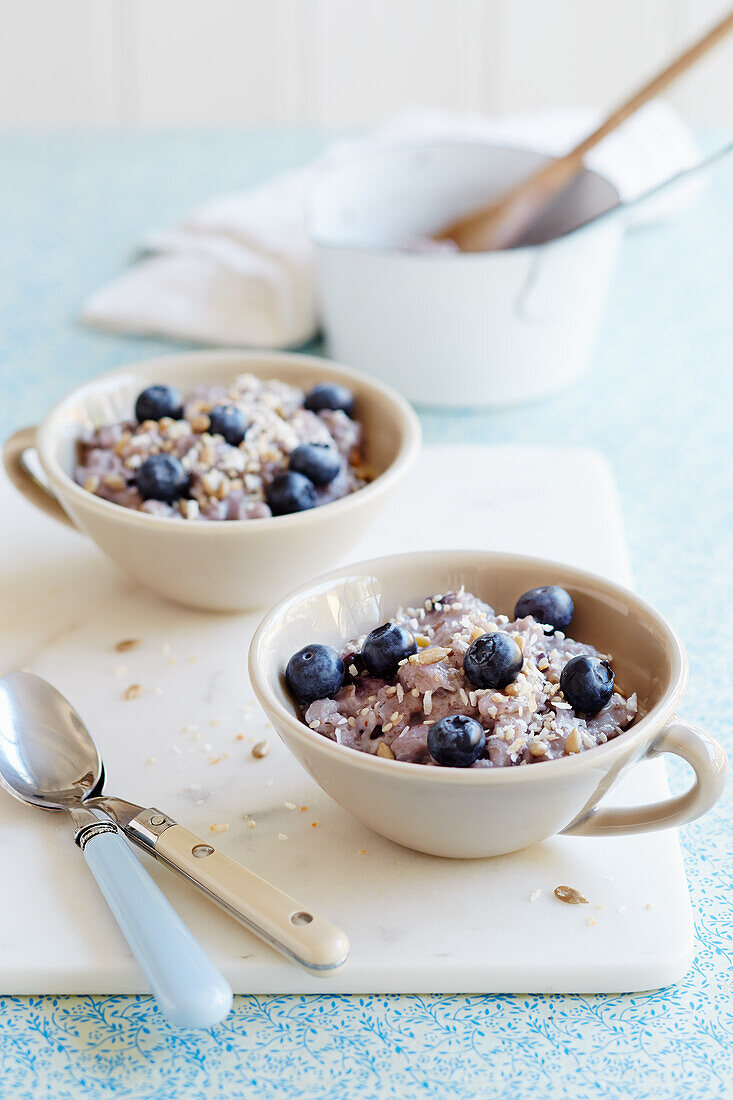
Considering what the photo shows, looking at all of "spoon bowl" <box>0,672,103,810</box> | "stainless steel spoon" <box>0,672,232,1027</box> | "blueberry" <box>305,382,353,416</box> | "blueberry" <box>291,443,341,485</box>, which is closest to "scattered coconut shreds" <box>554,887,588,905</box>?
"stainless steel spoon" <box>0,672,232,1027</box>

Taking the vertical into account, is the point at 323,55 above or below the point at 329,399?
below

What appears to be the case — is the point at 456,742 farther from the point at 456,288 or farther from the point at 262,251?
the point at 262,251

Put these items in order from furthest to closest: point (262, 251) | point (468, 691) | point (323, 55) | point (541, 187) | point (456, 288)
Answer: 1. point (323, 55)
2. point (262, 251)
3. point (541, 187)
4. point (456, 288)
5. point (468, 691)

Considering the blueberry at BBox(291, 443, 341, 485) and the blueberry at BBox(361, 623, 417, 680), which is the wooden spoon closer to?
the blueberry at BBox(291, 443, 341, 485)

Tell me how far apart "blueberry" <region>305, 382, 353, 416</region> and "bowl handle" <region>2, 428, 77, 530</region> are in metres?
0.27

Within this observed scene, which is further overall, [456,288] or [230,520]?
[456,288]

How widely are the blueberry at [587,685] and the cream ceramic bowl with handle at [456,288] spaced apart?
753mm


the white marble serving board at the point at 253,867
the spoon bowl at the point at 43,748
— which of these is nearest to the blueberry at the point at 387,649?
the white marble serving board at the point at 253,867

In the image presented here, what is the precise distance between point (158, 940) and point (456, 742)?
0.72 ft

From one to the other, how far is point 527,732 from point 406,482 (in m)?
0.62

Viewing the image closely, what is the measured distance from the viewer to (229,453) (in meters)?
1.12

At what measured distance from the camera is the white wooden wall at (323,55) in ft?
12.8

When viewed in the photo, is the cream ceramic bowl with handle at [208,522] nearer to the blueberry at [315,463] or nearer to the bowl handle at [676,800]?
the blueberry at [315,463]

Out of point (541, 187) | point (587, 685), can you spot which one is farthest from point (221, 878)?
point (541, 187)
